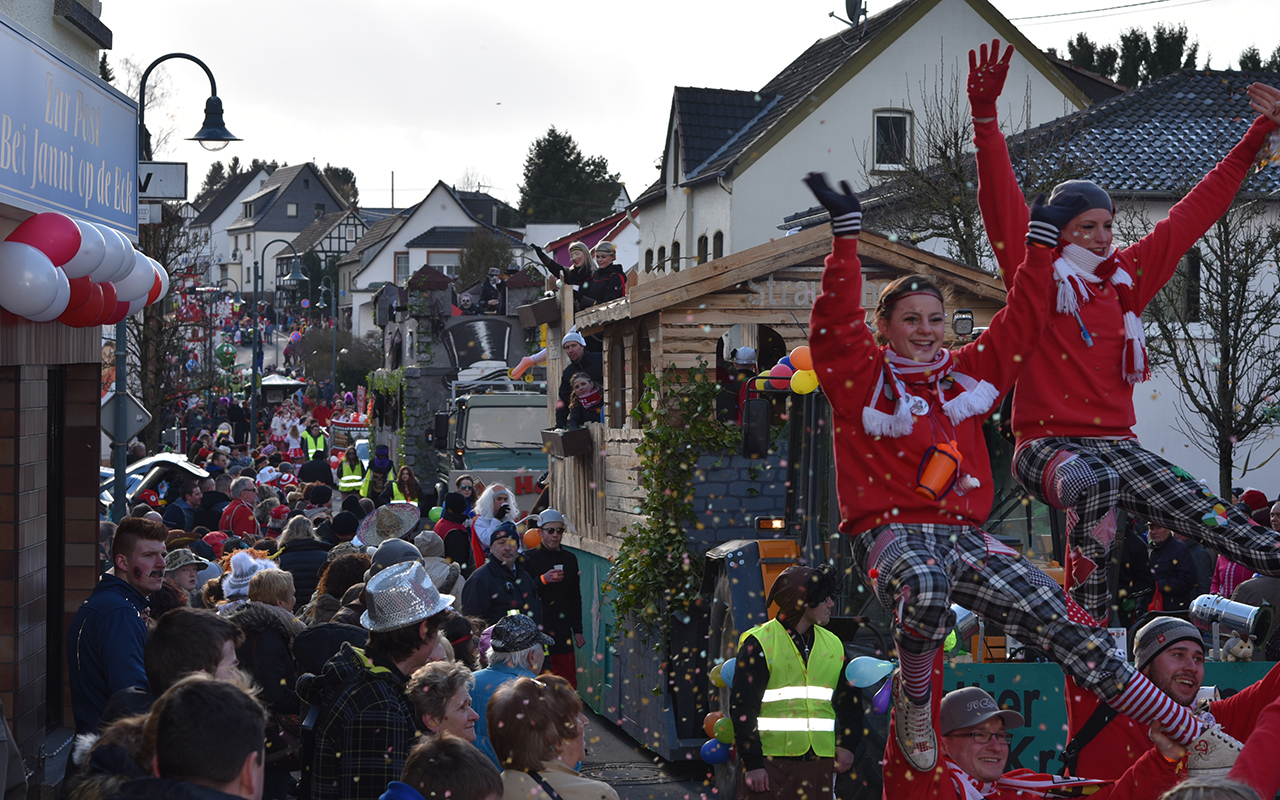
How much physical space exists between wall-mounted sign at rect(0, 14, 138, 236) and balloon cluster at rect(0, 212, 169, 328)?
0.70ft

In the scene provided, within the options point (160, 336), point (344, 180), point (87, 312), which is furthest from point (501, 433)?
point (344, 180)

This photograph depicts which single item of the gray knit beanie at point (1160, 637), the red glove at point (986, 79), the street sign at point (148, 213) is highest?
the street sign at point (148, 213)

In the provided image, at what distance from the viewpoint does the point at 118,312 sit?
25.7ft

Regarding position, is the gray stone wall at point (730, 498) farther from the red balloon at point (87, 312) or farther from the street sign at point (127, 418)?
the street sign at point (127, 418)

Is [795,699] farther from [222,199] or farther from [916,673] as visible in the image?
[222,199]

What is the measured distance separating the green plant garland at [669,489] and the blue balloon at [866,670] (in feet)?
13.1

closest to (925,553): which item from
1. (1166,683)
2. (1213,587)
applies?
(1166,683)

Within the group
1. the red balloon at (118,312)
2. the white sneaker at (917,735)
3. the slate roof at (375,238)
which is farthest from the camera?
the slate roof at (375,238)

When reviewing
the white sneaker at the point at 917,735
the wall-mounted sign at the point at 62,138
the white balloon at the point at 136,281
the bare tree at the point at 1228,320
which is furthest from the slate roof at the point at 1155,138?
the white sneaker at the point at 917,735

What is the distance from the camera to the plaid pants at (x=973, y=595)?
4281mm

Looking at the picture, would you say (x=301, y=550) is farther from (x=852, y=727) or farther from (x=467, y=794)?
(x=467, y=794)

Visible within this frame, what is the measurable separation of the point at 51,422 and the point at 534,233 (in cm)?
5967

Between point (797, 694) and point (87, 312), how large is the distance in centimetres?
420

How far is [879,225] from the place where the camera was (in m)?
22.0
